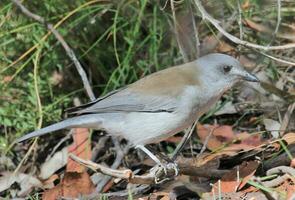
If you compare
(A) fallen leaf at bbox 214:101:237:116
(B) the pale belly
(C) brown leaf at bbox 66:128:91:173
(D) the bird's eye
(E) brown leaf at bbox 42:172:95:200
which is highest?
(D) the bird's eye

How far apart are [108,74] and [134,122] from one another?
4.48ft

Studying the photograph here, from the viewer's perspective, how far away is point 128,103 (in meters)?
5.04

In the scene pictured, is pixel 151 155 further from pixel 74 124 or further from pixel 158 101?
pixel 74 124

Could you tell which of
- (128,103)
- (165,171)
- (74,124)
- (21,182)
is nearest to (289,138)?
(165,171)

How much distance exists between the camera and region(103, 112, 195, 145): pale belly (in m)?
4.80

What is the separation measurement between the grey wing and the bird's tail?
4 centimetres

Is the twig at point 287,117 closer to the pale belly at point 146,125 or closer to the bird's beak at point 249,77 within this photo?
the bird's beak at point 249,77

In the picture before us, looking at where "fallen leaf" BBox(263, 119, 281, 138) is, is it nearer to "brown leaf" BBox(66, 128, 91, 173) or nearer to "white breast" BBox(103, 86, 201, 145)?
"white breast" BBox(103, 86, 201, 145)

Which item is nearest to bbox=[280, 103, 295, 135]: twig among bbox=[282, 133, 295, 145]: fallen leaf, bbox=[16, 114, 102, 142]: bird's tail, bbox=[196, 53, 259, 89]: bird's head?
bbox=[282, 133, 295, 145]: fallen leaf

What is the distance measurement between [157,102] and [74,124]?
1.88 feet

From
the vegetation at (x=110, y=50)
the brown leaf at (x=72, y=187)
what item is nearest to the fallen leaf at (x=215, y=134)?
the vegetation at (x=110, y=50)

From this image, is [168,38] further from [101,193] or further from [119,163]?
[101,193]

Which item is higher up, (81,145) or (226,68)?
(226,68)

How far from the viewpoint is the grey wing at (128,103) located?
196 inches
